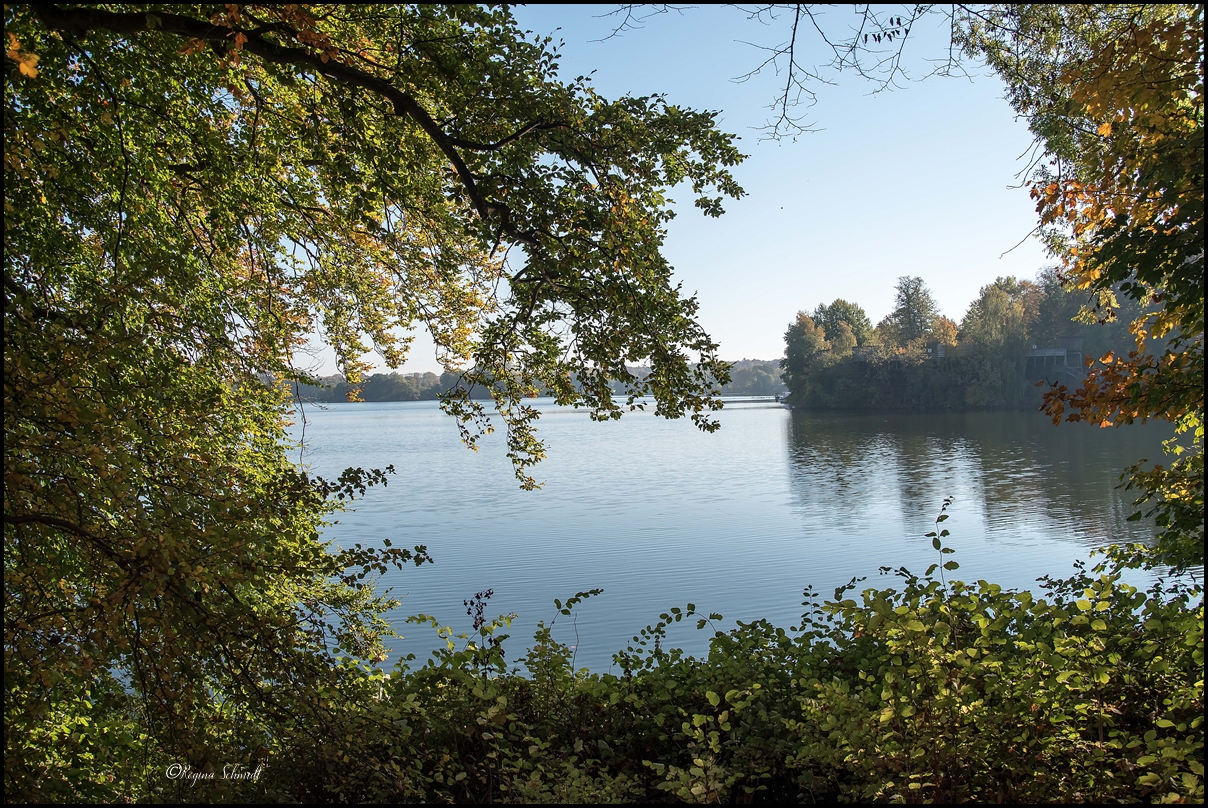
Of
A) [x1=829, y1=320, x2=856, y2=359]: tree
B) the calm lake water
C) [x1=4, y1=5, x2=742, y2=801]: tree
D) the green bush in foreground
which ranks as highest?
[x1=829, y1=320, x2=856, y2=359]: tree

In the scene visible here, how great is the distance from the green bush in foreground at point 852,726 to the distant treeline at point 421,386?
1.93m

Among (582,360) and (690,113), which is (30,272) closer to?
(582,360)

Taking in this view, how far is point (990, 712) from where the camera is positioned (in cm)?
394

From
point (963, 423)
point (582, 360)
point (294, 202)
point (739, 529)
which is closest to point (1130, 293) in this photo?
point (582, 360)

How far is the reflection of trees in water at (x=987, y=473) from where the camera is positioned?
17531 millimetres

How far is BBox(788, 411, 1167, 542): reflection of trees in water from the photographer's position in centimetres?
1753

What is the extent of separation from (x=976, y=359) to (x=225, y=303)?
6099 cm

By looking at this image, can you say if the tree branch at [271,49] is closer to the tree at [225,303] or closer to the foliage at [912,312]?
the tree at [225,303]

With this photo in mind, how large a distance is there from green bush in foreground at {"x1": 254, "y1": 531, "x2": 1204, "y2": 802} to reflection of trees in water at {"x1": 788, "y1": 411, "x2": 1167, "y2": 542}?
12266 mm

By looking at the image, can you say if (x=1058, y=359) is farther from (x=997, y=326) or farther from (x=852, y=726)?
(x=852, y=726)

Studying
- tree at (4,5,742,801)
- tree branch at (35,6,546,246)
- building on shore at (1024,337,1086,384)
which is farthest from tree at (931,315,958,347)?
tree branch at (35,6,546,246)

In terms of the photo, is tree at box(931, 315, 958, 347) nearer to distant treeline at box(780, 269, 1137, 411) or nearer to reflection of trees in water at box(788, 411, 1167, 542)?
distant treeline at box(780, 269, 1137, 411)

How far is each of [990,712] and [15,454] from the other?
4334mm

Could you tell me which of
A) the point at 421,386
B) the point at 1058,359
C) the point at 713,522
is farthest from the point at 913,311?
the point at 713,522
